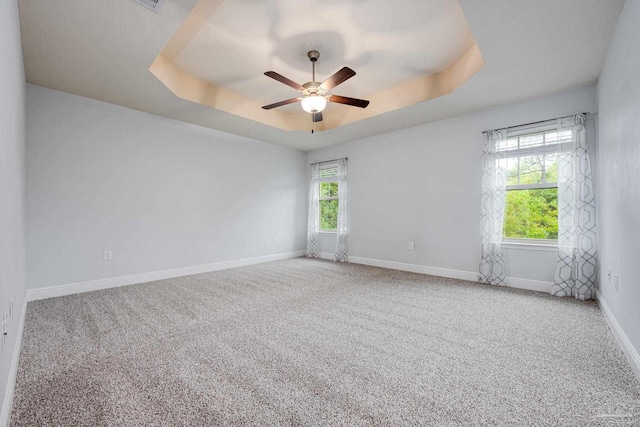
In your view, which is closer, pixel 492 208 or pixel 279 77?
pixel 279 77

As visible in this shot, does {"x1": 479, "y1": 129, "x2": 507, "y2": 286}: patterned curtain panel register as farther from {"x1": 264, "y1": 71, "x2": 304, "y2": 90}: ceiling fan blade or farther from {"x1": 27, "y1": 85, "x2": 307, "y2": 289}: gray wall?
{"x1": 27, "y1": 85, "x2": 307, "y2": 289}: gray wall

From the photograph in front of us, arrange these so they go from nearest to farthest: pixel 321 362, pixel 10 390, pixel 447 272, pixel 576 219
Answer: pixel 10 390 → pixel 321 362 → pixel 576 219 → pixel 447 272

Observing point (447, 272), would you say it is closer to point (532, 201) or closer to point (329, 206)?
point (532, 201)

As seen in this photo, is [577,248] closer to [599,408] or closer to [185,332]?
[599,408]

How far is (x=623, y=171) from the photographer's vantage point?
6.97 feet

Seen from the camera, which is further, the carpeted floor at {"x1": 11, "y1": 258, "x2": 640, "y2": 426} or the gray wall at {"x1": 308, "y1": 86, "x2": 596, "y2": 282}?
the gray wall at {"x1": 308, "y1": 86, "x2": 596, "y2": 282}

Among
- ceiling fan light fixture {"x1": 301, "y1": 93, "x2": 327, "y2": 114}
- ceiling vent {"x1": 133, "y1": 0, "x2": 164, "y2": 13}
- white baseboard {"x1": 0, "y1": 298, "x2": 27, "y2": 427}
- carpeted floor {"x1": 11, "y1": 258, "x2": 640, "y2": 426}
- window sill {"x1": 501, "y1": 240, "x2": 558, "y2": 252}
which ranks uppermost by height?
ceiling vent {"x1": 133, "y1": 0, "x2": 164, "y2": 13}

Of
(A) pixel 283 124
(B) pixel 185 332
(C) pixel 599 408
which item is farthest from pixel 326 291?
(A) pixel 283 124

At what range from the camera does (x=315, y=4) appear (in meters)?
2.42

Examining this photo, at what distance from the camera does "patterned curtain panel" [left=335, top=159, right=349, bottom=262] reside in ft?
18.8

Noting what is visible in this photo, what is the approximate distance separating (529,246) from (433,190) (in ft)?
4.90

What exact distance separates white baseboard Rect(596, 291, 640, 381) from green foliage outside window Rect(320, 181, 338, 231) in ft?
13.9

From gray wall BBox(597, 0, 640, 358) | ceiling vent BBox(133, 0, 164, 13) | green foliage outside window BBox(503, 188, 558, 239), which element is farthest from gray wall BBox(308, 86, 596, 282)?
ceiling vent BBox(133, 0, 164, 13)

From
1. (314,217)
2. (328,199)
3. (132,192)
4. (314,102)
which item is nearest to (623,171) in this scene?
(314,102)
